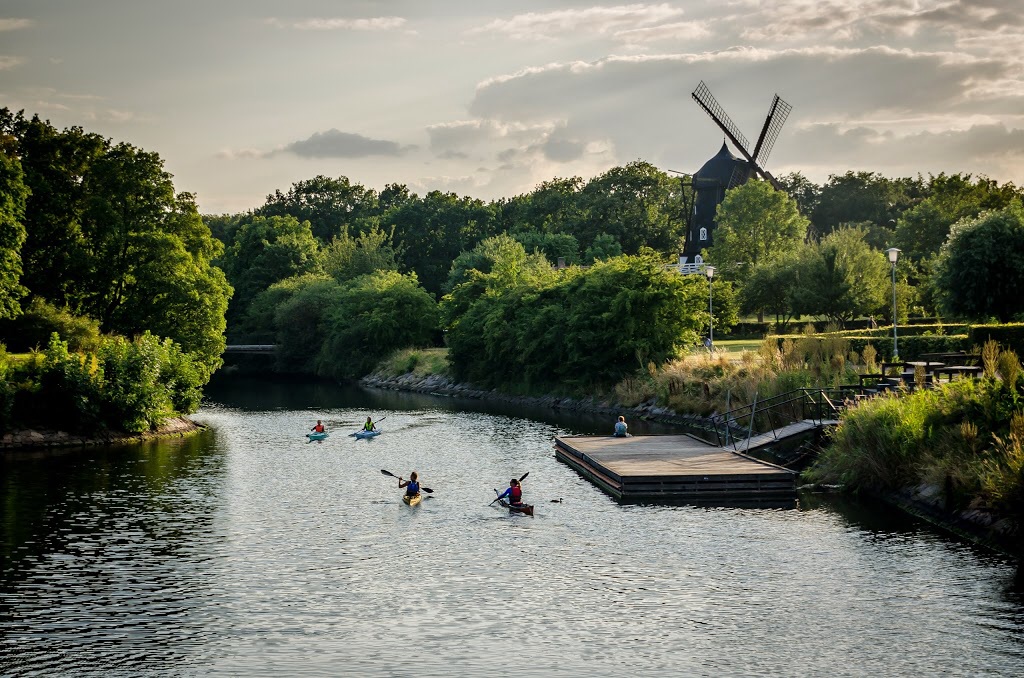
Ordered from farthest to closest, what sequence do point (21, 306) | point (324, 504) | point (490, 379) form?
point (490, 379), point (21, 306), point (324, 504)

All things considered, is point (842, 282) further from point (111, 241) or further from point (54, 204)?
point (54, 204)

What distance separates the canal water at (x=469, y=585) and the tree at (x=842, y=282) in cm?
4672

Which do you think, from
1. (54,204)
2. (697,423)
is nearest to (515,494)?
(697,423)

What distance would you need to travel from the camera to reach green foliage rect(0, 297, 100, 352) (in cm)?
6397

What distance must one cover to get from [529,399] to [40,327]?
1361 inches

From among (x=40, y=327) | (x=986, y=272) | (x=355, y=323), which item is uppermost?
(x=986, y=272)

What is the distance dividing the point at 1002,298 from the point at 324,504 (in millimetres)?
41413

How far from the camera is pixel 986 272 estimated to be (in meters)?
60.9

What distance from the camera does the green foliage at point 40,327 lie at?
63969 millimetres

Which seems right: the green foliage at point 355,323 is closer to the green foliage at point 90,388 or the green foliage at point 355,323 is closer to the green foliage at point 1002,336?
the green foliage at point 90,388

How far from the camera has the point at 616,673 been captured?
20422 millimetres

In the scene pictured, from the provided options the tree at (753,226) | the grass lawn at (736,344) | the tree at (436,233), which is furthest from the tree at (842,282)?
the tree at (436,233)

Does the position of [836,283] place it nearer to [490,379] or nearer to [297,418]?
[490,379]

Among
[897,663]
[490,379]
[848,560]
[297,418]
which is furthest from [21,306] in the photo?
[897,663]
